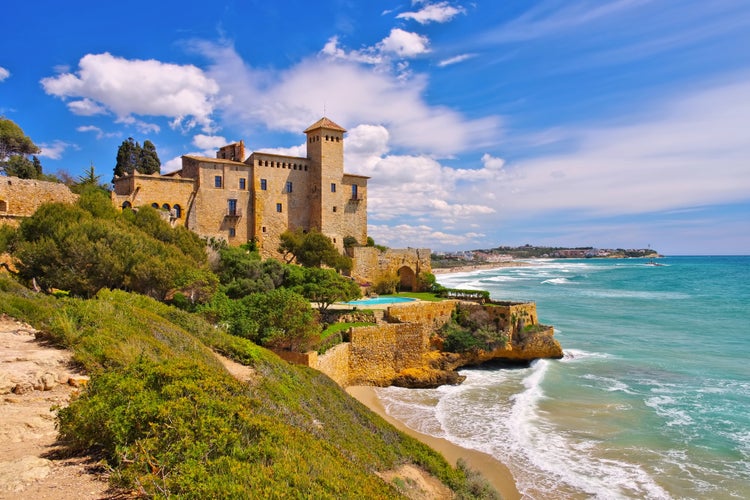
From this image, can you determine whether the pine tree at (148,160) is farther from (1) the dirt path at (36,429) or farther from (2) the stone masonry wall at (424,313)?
(1) the dirt path at (36,429)

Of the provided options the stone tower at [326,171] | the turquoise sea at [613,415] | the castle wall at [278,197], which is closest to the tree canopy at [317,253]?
the castle wall at [278,197]

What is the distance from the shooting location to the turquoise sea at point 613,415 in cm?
1072

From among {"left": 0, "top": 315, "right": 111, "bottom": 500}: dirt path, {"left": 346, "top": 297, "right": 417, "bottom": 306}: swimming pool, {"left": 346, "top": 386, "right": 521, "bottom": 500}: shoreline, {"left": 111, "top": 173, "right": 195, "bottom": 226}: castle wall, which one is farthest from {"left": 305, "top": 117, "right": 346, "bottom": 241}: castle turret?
{"left": 0, "top": 315, "right": 111, "bottom": 500}: dirt path

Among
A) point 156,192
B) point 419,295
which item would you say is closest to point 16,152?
point 156,192

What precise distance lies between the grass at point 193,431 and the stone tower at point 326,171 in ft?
82.7

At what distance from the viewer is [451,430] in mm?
13352

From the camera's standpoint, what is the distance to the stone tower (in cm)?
3409

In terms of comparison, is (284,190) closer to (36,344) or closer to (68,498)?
(36,344)

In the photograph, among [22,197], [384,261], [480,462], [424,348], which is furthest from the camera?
[384,261]

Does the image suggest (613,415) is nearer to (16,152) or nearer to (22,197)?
(22,197)

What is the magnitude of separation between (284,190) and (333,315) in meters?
16.4

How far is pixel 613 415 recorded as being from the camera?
1459cm

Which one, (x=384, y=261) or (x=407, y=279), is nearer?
(x=384, y=261)

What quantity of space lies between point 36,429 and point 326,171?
30.1 m
